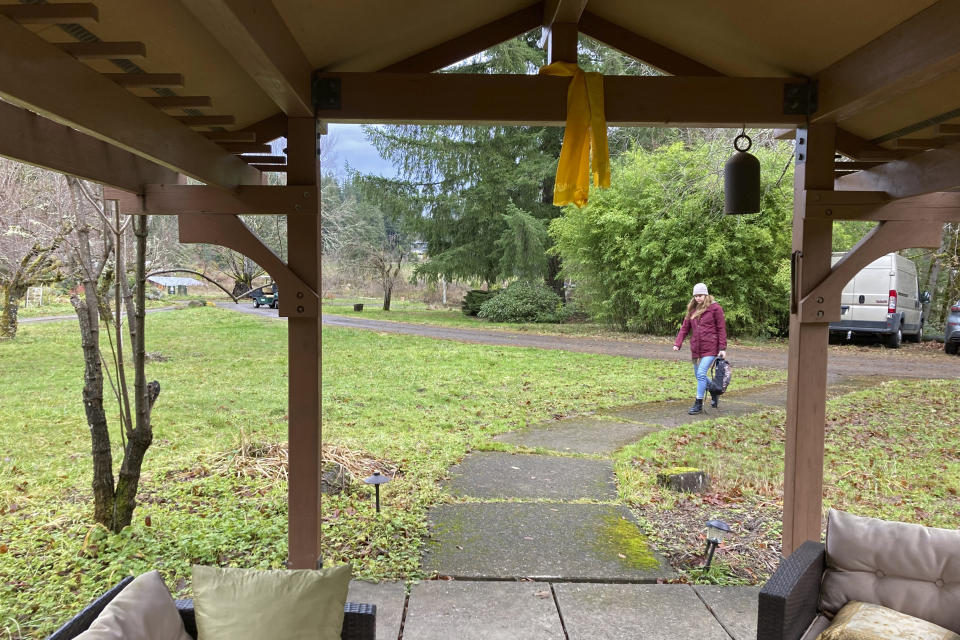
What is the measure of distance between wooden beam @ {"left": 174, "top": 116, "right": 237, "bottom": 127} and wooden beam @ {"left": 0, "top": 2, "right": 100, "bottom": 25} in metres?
1.16

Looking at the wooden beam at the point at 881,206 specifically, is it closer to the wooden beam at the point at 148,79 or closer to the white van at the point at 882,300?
the wooden beam at the point at 148,79

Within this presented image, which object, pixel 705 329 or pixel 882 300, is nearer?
pixel 705 329

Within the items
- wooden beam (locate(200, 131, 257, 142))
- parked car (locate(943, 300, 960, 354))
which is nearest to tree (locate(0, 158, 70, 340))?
wooden beam (locate(200, 131, 257, 142))

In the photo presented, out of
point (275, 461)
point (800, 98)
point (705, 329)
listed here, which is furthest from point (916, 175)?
point (275, 461)

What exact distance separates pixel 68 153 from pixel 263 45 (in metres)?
0.84

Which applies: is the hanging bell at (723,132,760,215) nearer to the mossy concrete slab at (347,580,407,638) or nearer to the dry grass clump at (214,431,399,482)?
the mossy concrete slab at (347,580,407,638)

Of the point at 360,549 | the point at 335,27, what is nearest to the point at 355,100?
the point at 335,27

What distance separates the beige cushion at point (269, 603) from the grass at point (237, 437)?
150cm

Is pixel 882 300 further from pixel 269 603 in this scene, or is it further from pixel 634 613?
pixel 269 603

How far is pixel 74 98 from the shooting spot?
1.65 meters

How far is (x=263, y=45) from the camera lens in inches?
74.2

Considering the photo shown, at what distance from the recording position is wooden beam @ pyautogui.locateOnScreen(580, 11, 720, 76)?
3.22 meters

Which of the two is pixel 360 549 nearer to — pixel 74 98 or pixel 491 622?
pixel 491 622

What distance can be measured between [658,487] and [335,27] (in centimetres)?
367
